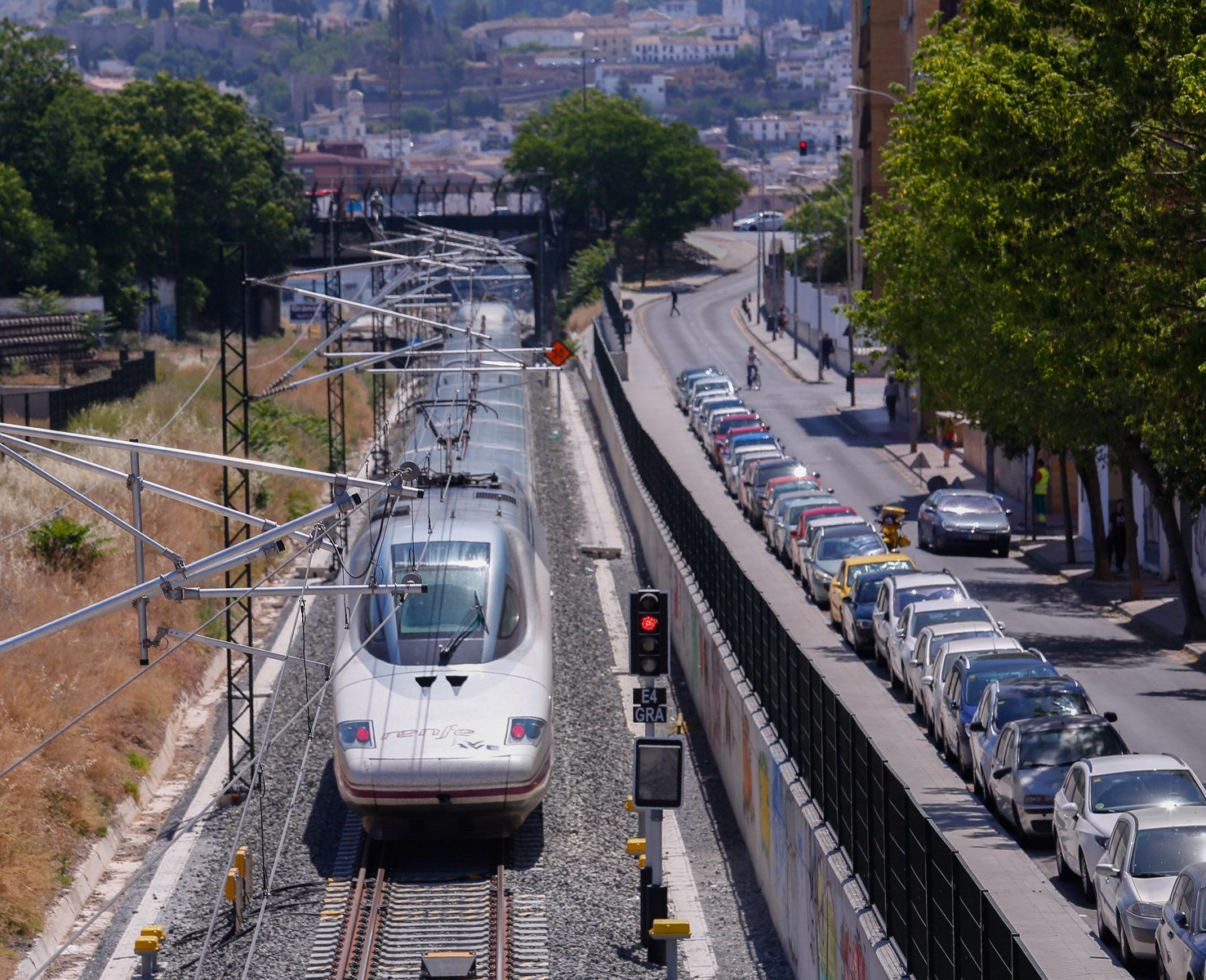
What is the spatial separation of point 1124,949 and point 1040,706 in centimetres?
648

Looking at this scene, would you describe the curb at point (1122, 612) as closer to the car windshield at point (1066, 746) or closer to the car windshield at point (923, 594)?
the car windshield at point (923, 594)

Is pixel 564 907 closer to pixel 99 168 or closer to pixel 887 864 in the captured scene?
pixel 887 864

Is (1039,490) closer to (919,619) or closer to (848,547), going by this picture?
(848,547)

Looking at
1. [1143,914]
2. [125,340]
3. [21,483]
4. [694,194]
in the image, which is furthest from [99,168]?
[1143,914]

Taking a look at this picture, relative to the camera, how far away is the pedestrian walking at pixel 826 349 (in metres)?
81.8

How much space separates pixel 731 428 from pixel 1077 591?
751 inches

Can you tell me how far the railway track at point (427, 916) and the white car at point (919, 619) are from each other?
8648mm

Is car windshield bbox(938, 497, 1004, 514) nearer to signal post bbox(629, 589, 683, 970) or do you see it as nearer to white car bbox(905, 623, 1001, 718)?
white car bbox(905, 623, 1001, 718)

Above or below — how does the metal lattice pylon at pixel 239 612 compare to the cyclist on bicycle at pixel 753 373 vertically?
above

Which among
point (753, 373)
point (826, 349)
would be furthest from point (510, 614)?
point (826, 349)

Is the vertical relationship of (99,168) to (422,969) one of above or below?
above

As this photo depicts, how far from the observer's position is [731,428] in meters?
56.0

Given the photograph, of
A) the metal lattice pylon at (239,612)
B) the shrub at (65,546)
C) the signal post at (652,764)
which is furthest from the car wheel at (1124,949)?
the shrub at (65,546)

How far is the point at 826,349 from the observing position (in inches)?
3270
